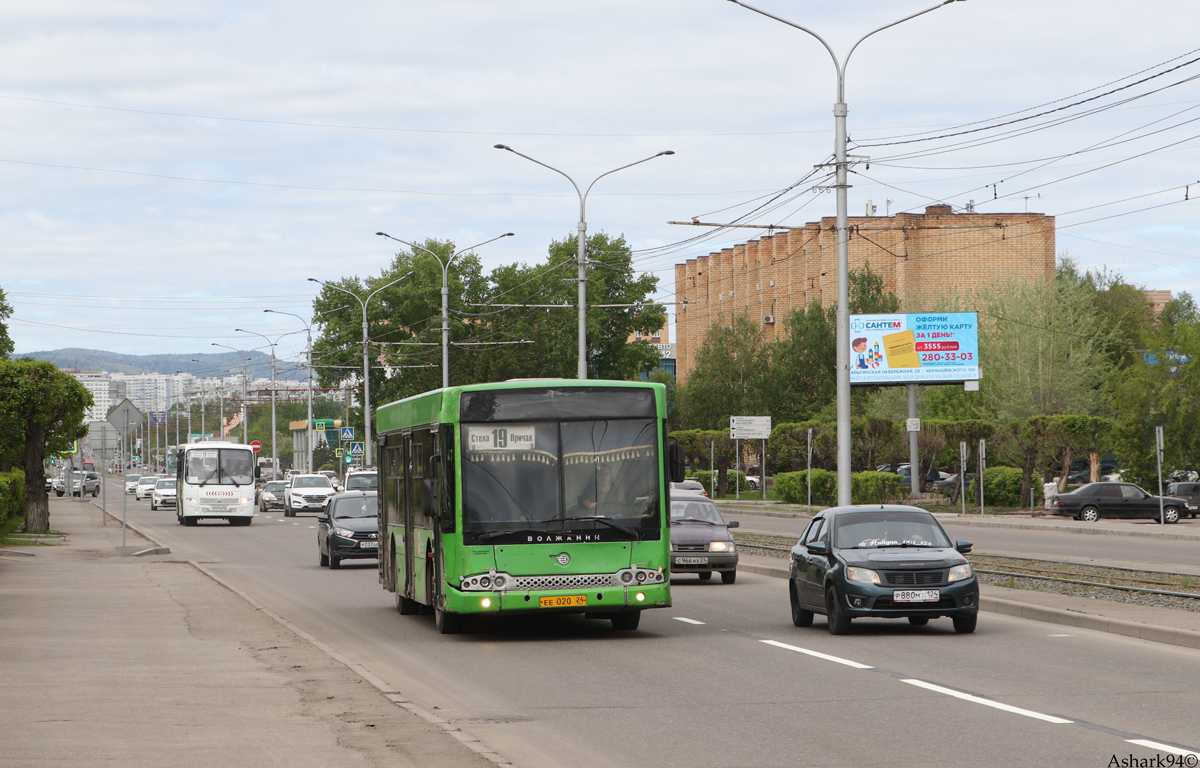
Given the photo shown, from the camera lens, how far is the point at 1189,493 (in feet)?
168

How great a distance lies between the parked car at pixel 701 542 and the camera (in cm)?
2378

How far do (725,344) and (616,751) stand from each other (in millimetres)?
72990

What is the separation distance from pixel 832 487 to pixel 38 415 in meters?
31.9

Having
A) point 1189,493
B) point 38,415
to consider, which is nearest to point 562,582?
point 38,415

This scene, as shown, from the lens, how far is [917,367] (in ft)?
184

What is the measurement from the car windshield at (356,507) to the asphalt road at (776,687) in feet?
30.3

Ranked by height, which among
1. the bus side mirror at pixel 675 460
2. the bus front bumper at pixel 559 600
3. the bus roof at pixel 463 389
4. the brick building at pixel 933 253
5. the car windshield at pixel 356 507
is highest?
the brick building at pixel 933 253

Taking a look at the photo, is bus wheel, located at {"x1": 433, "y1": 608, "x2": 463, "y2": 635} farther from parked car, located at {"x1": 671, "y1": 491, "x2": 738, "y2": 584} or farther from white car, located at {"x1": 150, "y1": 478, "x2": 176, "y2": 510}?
white car, located at {"x1": 150, "y1": 478, "x2": 176, "y2": 510}

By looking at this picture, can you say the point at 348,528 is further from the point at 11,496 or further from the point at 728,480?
the point at 728,480

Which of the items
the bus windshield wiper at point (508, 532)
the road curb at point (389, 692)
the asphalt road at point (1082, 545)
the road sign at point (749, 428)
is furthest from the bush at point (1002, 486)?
the bus windshield wiper at point (508, 532)

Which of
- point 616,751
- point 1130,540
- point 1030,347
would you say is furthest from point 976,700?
point 1030,347

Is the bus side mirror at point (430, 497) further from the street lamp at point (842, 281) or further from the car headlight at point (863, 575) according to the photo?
the street lamp at point (842, 281)

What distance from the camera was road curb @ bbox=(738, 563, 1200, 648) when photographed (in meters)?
14.4

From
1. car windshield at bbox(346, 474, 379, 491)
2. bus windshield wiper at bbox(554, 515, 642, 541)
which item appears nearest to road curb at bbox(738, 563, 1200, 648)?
bus windshield wiper at bbox(554, 515, 642, 541)
